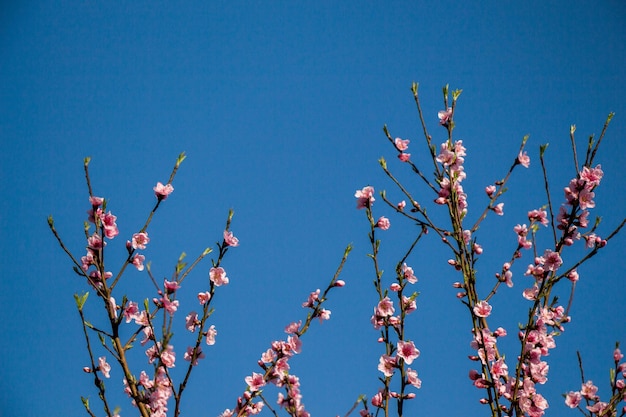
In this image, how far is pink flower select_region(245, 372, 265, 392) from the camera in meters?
4.08

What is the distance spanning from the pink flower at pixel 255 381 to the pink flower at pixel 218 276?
925 mm

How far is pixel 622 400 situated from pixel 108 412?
3754mm

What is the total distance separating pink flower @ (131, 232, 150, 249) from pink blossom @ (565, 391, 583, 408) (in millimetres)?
3697

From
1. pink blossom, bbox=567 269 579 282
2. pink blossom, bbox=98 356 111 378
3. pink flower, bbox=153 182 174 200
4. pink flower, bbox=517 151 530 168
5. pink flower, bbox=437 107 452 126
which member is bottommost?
pink blossom, bbox=98 356 111 378

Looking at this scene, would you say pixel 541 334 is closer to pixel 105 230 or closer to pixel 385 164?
pixel 385 164

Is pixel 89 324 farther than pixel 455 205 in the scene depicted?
No

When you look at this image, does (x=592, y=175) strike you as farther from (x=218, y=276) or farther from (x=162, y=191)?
(x=162, y=191)

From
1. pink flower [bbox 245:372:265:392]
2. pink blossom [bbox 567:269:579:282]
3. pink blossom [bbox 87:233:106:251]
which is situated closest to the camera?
pink blossom [bbox 87:233:106:251]

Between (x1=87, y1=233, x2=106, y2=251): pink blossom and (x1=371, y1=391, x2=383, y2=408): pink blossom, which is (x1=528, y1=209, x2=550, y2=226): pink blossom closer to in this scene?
(x1=371, y1=391, x2=383, y2=408): pink blossom

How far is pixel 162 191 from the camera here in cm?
373

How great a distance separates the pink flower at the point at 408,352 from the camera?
3.67m

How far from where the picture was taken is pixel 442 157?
414 cm

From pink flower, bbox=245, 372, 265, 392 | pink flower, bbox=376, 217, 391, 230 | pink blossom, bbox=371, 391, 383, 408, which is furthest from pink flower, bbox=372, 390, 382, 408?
pink flower, bbox=376, 217, 391, 230

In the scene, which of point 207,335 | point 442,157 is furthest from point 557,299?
point 207,335
